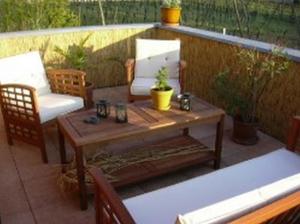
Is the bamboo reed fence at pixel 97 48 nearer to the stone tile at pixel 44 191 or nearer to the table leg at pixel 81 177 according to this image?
the stone tile at pixel 44 191

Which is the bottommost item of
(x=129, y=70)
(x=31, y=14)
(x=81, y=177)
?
(x=81, y=177)

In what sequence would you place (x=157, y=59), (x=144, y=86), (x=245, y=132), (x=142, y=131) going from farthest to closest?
(x=157, y=59) → (x=144, y=86) → (x=245, y=132) → (x=142, y=131)

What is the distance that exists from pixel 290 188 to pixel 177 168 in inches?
58.3

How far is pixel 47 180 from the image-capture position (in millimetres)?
2805

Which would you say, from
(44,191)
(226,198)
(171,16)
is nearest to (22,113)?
(44,191)

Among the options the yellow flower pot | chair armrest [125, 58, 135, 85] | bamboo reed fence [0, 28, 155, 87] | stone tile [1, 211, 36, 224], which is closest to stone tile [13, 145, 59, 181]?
stone tile [1, 211, 36, 224]

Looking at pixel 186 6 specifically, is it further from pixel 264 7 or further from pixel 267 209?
pixel 267 209

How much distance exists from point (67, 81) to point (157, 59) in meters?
1.10

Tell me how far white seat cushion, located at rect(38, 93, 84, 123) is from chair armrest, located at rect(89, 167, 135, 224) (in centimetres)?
146

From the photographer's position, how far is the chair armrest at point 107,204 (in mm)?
1457

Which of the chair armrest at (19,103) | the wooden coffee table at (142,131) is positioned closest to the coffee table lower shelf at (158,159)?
the wooden coffee table at (142,131)

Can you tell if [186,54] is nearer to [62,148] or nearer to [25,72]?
[25,72]

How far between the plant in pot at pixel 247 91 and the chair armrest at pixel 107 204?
2.02 metres

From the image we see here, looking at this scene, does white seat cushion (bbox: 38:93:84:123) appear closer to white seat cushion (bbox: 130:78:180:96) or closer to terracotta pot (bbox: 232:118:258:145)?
white seat cushion (bbox: 130:78:180:96)
